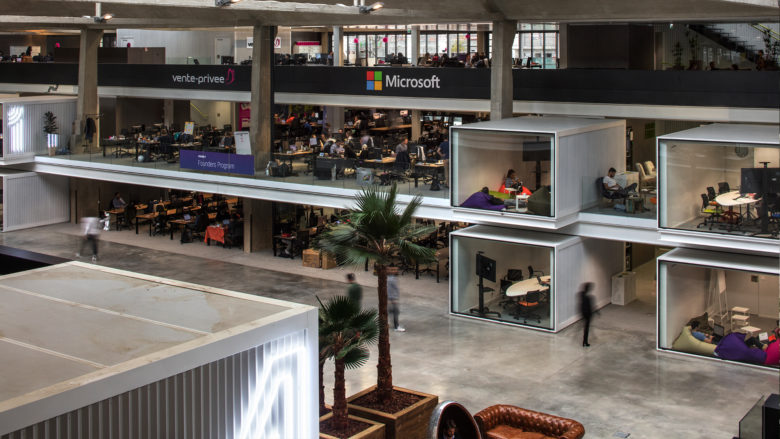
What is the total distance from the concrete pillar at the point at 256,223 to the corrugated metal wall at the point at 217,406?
18296 millimetres

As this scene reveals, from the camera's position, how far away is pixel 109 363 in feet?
28.0

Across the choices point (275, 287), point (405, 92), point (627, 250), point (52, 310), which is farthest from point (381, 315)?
point (405, 92)

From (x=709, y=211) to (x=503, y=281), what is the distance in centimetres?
470

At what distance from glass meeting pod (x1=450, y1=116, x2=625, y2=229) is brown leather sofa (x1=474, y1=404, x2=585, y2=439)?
6.39 m

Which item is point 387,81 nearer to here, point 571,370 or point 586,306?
point 586,306

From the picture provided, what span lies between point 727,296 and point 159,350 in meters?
12.4

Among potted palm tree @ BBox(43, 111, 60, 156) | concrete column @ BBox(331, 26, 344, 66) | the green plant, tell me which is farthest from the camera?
concrete column @ BBox(331, 26, 344, 66)

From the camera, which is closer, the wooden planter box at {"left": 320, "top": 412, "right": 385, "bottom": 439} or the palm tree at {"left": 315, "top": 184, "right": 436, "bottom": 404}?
the wooden planter box at {"left": 320, "top": 412, "right": 385, "bottom": 439}

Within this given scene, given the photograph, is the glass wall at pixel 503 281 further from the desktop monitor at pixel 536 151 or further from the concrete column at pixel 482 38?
the concrete column at pixel 482 38

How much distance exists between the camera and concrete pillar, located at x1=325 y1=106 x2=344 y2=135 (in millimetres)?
37969

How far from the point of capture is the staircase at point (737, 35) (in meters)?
25.1

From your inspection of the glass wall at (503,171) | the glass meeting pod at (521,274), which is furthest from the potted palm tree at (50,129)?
the glass meeting pod at (521,274)

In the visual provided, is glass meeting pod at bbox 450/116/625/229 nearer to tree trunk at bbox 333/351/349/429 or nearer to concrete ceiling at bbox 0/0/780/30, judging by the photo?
concrete ceiling at bbox 0/0/780/30

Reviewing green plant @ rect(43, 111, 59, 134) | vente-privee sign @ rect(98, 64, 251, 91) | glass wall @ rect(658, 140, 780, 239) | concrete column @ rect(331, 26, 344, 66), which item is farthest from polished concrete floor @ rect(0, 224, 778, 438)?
concrete column @ rect(331, 26, 344, 66)
